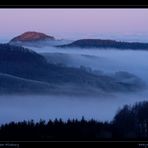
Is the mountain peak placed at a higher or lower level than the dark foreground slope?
higher

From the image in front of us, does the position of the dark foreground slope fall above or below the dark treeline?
above

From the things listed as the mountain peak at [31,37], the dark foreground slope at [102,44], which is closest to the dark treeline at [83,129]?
the dark foreground slope at [102,44]

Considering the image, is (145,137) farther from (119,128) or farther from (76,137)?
(76,137)

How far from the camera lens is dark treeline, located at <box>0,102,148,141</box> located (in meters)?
3.25

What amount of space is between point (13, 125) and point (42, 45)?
0.47 m

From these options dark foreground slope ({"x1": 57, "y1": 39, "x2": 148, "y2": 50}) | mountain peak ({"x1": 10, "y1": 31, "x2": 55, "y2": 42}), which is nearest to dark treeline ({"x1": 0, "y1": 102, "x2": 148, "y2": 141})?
dark foreground slope ({"x1": 57, "y1": 39, "x2": 148, "y2": 50})

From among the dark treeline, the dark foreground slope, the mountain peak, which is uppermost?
the mountain peak

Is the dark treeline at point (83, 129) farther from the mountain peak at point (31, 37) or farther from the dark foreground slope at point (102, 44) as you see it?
the mountain peak at point (31, 37)

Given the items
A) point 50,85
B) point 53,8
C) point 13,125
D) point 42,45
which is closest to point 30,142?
point 13,125

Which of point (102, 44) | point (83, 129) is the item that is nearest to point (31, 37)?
point (102, 44)

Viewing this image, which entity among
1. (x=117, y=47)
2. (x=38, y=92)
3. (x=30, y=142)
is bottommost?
(x=30, y=142)

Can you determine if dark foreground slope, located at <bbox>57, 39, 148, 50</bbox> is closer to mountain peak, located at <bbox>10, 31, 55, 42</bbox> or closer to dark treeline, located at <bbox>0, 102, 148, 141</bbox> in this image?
mountain peak, located at <bbox>10, 31, 55, 42</bbox>

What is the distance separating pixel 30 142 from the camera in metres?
3.25

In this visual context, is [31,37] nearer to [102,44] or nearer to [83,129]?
[102,44]
